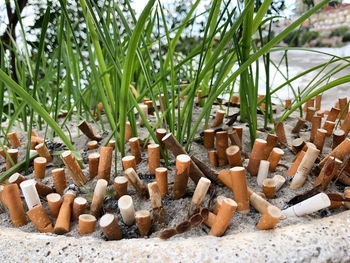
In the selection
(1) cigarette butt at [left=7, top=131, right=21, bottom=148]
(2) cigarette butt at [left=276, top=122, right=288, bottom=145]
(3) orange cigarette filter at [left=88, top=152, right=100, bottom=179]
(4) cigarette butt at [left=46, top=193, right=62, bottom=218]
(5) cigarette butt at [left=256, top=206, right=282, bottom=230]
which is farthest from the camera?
(1) cigarette butt at [left=7, top=131, right=21, bottom=148]

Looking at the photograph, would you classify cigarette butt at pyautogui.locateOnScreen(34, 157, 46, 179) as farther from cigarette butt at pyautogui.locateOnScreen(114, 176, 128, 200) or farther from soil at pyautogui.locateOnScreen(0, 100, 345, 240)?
cigarette butt at pyautogui.locateOnScreen(114, 176, 128, 200)

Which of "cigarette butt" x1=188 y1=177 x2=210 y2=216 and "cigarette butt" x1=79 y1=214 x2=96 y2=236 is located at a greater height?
"cigarette butt" x1=188 y1=177 x2=210 y2=216

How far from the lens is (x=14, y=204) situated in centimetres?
54

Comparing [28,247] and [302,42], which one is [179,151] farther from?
[302,42]

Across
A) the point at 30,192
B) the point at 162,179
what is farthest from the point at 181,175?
the point at 30,192

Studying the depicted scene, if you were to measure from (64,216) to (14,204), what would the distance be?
9cm

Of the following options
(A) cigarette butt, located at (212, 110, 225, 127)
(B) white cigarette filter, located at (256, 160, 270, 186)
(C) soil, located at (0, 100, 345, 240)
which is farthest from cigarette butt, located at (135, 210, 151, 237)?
(A) cigarette butt, located at (212, 110, 225, 127)

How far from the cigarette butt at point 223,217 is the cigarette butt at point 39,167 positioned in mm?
387

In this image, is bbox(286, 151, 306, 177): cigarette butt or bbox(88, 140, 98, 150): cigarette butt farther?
bbox(88, 140, 98, 150): cigarette butt

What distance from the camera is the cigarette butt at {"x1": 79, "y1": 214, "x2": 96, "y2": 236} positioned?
1.61ft

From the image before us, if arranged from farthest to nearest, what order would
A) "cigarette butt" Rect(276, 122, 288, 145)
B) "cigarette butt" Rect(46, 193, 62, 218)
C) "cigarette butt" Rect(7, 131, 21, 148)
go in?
"cigarette butt" Rect(7, 131, 21, 148) < "cigarette butt" Rect(276, 122, 288, 145) < "cigarette butt" Rect(46, 193, 62, 218)

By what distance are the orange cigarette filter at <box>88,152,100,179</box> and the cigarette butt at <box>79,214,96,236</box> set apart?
0.55 ft

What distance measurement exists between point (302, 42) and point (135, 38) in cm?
311

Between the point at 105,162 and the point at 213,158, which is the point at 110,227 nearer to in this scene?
the point at 105,162
